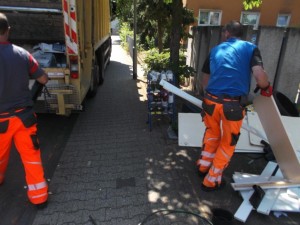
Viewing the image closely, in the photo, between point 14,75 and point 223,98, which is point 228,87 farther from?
point 14,75

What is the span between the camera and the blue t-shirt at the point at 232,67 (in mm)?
2982

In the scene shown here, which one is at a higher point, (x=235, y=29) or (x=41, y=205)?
(x=235, y=29)

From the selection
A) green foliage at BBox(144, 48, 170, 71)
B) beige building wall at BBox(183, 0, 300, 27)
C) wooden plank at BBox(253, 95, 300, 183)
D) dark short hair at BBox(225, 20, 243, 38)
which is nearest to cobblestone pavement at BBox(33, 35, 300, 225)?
wooden plank at BBox(253, 95, 300, 183)

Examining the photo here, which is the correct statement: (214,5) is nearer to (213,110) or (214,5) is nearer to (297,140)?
(297,140)

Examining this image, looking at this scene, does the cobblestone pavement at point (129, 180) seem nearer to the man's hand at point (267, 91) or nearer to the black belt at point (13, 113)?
the black belt at point (13, 113)

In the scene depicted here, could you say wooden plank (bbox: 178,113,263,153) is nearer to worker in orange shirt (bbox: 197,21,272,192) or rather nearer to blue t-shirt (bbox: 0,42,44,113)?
worker in orange shirt (bbox: 197,21,272,192)

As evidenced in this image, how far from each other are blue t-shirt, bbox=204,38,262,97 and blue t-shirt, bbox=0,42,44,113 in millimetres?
1947

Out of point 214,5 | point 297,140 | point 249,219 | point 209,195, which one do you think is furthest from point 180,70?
point 214,5

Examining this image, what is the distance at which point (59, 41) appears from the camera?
5785 millimetres

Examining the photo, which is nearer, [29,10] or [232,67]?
[232,67]

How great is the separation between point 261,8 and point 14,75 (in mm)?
15506

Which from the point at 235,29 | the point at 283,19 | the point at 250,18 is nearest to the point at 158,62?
the point at 235,29

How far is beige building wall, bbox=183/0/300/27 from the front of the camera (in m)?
14.5

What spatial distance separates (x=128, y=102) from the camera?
6.71 metres
